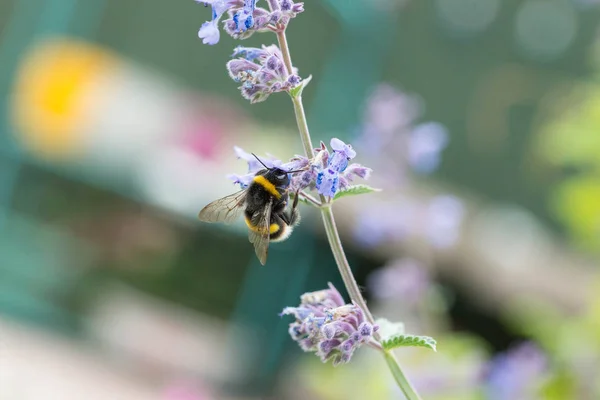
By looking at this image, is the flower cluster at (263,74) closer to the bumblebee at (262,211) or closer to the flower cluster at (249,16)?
the flower cluster at (249,16)

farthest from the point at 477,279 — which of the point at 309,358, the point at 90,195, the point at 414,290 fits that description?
the point at 90,195

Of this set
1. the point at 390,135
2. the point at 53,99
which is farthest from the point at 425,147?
the point at 53,99

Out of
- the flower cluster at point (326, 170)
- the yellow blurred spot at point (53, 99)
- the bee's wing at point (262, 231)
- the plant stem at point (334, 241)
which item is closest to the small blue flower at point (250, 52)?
the plant stem at point (334, 241)

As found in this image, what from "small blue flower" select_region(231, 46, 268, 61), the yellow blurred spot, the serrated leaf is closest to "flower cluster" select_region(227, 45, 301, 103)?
"small blue flower" select_region(231, 46, 268, 61)

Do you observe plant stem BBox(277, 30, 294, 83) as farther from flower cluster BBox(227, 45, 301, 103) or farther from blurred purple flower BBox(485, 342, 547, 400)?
blurred purple flower BBox(485, 342, 547, 400)

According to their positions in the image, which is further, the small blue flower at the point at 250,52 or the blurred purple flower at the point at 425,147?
the blurred purple flower at the point at 425,147

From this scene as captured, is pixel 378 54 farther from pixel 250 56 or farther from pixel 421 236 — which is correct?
pixel 250 56
